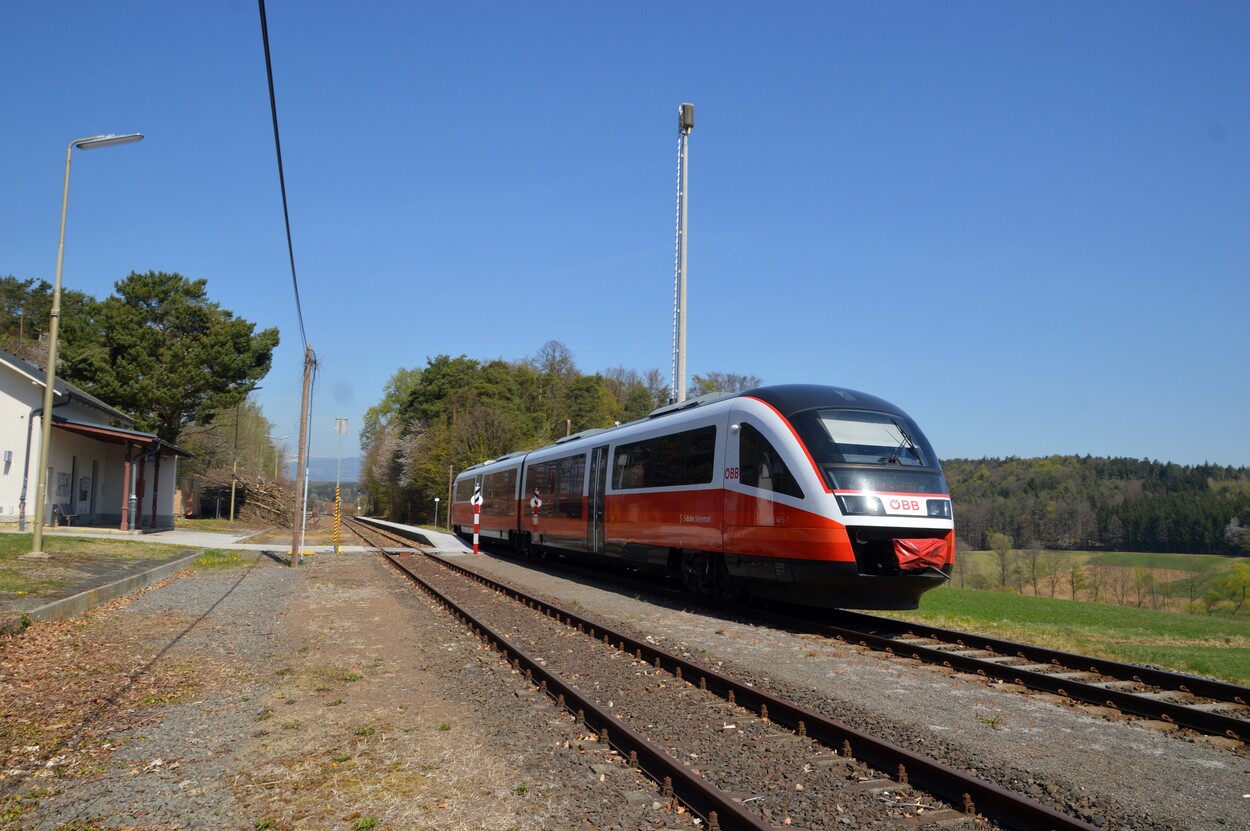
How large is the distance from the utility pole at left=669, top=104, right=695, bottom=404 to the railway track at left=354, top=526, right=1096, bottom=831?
1472 cm

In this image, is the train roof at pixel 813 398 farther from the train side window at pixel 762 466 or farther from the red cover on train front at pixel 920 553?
the red cover on train front at pixel 920 553

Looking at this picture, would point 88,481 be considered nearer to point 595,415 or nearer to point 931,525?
point 931,525

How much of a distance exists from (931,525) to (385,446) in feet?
268

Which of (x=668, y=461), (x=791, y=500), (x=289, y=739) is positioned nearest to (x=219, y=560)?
(x=668, y=461)

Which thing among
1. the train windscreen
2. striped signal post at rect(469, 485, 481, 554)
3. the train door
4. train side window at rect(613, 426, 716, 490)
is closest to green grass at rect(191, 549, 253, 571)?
striped signal post at rect(469, 485, 481, 554)

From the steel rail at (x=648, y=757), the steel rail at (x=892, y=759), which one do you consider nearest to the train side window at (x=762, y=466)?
the steel rail at (x=892, y=759)

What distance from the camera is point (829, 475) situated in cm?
1054

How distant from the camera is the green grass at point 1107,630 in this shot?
10.2m

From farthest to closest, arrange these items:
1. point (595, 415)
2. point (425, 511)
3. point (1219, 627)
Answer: point (595, 415) < point (425, 511) < point (1219, 627)

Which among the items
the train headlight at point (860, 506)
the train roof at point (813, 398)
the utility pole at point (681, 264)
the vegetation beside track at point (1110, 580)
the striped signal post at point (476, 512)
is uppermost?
the utility pole at point (681, 264)

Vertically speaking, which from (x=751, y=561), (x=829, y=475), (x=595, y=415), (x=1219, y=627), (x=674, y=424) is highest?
(x=595, y=415)

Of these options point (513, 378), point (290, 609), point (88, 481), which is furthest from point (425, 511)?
point (290, 609)

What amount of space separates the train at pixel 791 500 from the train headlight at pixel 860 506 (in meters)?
0.01

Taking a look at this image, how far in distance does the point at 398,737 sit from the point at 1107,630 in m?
12.4
